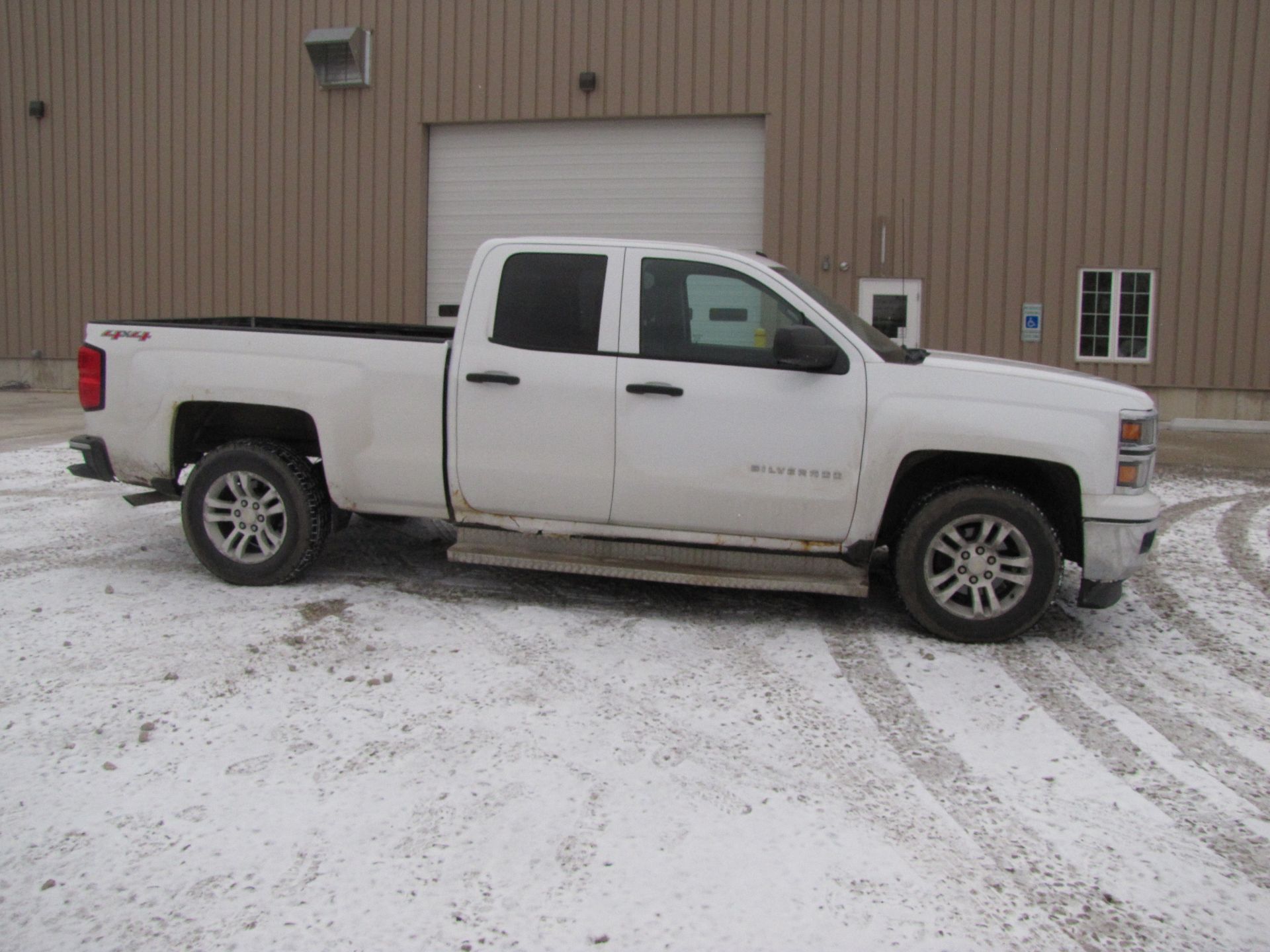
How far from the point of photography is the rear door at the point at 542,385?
5.62m

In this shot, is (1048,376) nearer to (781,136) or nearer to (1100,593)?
(1100,593)

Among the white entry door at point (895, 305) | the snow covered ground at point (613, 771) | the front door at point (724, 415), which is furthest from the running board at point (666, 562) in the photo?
the white entry door at point (895, 305)

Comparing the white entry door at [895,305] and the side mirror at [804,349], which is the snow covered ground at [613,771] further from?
the white entry door at [895,305]

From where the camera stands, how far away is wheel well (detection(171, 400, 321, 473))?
20.3 feet

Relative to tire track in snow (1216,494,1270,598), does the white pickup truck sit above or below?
above

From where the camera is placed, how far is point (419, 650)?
514 cm

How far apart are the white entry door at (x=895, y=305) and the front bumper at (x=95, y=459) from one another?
38.9 ft

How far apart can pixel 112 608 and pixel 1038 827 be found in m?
4.64

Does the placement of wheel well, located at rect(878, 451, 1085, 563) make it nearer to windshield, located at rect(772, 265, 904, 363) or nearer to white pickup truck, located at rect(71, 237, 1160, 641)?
white pickup truck, located at rect(71, 237, 1160, 641)

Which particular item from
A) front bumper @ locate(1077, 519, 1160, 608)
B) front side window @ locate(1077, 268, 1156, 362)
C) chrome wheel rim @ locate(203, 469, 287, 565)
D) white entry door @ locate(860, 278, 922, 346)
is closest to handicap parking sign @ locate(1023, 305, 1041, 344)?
front side window @ locate(1077, 268, 1156, 362)

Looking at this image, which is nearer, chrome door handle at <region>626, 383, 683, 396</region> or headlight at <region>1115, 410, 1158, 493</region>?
headlight at <region>1115, 410, 1158, 493</region>

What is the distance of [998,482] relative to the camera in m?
5.49

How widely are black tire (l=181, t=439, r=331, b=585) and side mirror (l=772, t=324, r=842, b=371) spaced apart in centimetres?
273

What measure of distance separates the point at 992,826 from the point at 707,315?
2961 mm
